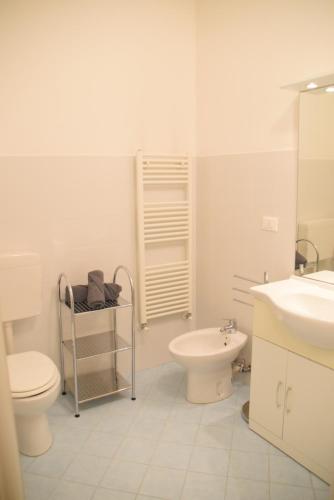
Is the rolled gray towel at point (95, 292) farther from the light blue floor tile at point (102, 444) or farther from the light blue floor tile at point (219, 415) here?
the light blue floor tile at point (219, 415)

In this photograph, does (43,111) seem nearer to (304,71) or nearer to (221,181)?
(221,181)

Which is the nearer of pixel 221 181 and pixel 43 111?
pixel 43 111

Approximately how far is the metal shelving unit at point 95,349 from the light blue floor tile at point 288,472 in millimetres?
960

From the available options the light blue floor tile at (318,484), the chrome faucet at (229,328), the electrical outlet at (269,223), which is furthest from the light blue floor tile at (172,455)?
the electrical outlet at (269,223)

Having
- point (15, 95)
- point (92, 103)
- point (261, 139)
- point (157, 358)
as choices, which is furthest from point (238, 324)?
point (15, 95)

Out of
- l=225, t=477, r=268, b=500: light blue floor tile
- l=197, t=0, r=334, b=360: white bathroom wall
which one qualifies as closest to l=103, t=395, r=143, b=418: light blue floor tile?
l=225, t=477, r=268, b=500: light blue floor tile

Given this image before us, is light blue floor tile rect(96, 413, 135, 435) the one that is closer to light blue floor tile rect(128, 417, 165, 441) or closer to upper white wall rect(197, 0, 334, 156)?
light blue floor tile rect(128, 417, 165, 441)

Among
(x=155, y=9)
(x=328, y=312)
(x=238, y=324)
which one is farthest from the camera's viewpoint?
(x=238, y=324)

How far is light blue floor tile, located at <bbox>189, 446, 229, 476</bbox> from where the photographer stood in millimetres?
1927

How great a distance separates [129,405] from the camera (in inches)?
97.9

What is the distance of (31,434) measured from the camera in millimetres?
2033

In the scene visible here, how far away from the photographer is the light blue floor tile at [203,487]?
177 cm

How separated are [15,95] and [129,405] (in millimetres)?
1963

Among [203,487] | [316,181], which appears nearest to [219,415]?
[203,487]
